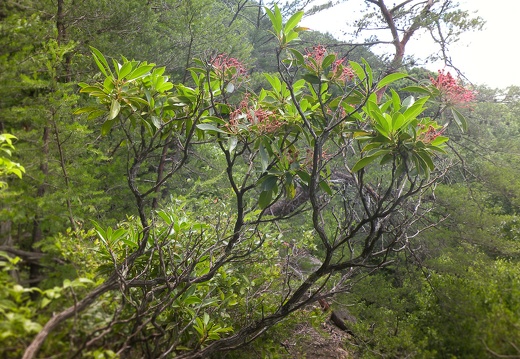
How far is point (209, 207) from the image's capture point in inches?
211

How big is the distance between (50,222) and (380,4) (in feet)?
22.4

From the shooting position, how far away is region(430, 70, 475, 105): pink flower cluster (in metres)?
2.35

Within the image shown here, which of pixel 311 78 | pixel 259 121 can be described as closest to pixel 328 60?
pixel 311 78

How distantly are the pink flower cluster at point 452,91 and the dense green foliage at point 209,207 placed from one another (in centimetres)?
1

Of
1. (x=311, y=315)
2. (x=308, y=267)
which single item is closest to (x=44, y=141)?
(x=311, y=315)

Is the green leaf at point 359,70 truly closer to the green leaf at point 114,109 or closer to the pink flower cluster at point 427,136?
the pink flower cluster at point 427,136

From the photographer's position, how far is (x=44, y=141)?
376 centimetres

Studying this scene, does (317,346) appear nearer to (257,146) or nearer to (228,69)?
(257,146)

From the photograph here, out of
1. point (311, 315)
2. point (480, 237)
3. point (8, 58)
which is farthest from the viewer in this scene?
point (480, 237)

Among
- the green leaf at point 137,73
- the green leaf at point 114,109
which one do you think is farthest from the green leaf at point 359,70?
the green leaf at point 114,109

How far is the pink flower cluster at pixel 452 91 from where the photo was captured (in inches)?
92.7

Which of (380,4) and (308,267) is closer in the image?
(308,267)

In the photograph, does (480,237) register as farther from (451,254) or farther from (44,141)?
(44,141)

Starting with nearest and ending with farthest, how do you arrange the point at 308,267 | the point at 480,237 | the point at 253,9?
1. the point at 480,237
2. the point at 308,267
3. the point at 253,9
